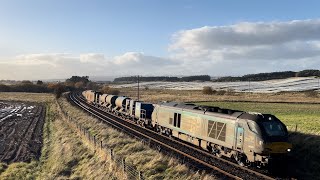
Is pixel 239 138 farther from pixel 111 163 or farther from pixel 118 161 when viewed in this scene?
pixel 111 163

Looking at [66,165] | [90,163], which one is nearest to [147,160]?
[90,163]

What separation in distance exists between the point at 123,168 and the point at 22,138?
2983 centimetres

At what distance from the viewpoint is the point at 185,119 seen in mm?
33094

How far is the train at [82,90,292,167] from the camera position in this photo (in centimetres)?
2188

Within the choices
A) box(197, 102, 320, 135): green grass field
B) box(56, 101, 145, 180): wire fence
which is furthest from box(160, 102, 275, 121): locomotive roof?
box(56, 101, 145, 180): wire fence

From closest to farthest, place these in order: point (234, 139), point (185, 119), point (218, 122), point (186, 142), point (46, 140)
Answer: point (234, 139), point (218, 122), point (185, 119), point (186, 142), point (46, 140)

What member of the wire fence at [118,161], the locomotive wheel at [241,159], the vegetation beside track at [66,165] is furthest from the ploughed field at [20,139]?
the locomotive wheel at [241,159]

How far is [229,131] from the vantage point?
25250 millimetres

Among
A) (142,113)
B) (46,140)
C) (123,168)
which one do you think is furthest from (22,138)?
(123,168)

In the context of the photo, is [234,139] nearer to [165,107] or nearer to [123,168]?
[123,168]

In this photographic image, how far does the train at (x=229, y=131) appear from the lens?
2188cm

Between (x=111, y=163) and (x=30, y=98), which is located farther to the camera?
(x=30, y=98)

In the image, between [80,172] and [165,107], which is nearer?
[80,172]

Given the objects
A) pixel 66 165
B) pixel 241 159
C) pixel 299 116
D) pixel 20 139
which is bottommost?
pixel 20 139
